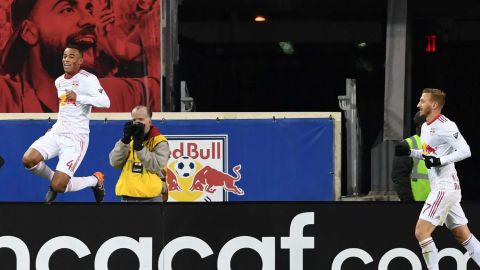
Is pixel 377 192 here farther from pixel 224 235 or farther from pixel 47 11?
pixel 224 235

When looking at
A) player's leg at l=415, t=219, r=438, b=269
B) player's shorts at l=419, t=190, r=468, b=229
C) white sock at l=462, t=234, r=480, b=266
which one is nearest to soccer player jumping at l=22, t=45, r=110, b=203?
player's shorts at l=419, t=190, r=468, b=229

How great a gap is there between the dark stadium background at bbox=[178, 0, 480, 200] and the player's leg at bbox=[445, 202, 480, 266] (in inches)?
448

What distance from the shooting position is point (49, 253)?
9.93m

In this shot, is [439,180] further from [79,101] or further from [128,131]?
[79,101]

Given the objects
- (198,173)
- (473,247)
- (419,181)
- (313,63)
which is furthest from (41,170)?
(313,63)

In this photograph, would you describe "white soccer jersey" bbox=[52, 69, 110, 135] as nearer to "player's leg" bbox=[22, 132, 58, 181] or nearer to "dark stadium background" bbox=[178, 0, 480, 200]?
"player's leg" bbox=[22, 132, 58, 181]

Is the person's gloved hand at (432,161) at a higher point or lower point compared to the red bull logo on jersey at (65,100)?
lower

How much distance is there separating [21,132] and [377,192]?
501 cm

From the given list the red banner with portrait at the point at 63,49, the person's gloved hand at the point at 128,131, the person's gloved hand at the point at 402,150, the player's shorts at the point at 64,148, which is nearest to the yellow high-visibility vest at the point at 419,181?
the person's gloved hand at the point at 402,150

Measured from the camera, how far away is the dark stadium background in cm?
2184

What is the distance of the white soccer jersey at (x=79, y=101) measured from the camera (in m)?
12.5

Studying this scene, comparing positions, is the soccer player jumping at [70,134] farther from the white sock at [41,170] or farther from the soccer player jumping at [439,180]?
the soccer player jumping at [439,180]

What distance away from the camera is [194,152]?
14.5 meters

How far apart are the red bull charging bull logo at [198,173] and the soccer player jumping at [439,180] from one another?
403 cm
